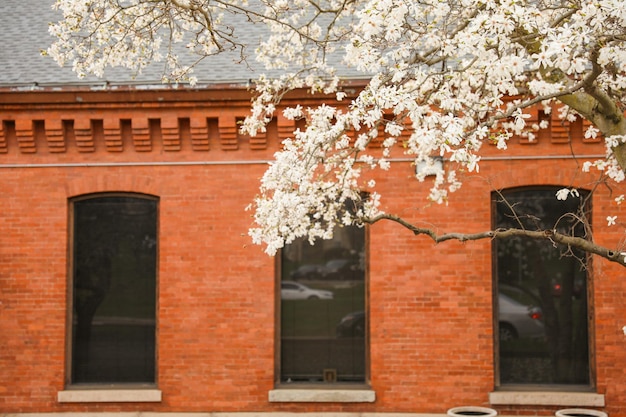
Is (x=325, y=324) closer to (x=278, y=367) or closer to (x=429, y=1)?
(x=278, y=367)

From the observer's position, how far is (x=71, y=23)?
872 cm

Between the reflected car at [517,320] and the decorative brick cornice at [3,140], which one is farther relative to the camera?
the decorative brick cornice at [3,140]

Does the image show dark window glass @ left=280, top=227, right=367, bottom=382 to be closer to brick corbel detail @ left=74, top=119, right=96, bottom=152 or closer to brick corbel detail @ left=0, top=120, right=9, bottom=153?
brick corbel detail @ left=74, top=119, right=96, bottom=152

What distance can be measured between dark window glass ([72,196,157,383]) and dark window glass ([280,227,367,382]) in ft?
6.29

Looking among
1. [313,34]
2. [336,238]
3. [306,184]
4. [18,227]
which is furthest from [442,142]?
[18,227]

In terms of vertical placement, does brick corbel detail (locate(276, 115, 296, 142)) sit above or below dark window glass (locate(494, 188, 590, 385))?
above

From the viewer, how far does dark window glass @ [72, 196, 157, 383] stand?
11469 mm

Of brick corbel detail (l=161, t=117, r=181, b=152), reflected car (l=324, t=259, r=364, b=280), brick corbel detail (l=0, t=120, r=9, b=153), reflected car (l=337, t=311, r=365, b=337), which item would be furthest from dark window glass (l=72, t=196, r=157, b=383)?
reflected car (l=337, t=311, r=365, b=337)

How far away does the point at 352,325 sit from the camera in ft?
37.2

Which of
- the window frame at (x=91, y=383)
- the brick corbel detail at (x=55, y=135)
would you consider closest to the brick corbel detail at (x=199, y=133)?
the window frame at (x=91, y=383)

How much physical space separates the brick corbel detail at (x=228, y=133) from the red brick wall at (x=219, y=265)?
2 centimetres

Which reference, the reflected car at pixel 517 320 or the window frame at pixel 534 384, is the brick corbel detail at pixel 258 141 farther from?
the reflected car at pixel 517 320

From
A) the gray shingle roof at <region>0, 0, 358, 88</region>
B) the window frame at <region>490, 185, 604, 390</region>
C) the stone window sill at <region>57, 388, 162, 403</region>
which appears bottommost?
the stone window sill at <region>57, 388, 162, 403</region>

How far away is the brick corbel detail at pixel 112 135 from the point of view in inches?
445
